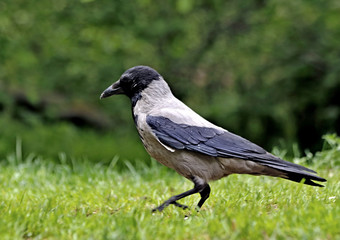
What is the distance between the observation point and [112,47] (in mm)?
10594

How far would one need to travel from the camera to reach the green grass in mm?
3186

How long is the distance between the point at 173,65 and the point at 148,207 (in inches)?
331

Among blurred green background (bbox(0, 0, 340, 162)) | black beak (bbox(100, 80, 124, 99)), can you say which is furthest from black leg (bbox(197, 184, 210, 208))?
blurred green background (bbox(0, 0, 340, 162))

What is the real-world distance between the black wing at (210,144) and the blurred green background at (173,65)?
15.7 ft

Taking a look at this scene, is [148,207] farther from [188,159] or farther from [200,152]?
[200,152]

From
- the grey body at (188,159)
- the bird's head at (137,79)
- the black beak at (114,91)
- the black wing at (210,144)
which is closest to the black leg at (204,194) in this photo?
the grey body at (188,159)

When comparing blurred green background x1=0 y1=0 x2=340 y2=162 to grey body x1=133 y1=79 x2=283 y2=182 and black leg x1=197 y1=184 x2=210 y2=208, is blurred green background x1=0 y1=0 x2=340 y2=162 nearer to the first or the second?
grey body x1=133 y1=79 x2=283 y2=182

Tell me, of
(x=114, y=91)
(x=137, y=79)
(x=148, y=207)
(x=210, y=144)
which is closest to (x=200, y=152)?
(x=210, y=144)

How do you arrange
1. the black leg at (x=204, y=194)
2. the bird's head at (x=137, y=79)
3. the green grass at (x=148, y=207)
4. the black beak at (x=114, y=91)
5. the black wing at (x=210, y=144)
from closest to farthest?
the green grass at (x=148, y=207) < the black wing at (x=210, y=144) < the black leg at (x=204, y=194) < the bird's head at (x=137, y=79) < the black beak at (x=114, y=91)

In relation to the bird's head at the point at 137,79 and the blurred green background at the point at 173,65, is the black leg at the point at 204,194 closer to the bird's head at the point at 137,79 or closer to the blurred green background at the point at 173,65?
the bird's head at the point at 137,79

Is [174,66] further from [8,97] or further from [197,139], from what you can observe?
[197,139]

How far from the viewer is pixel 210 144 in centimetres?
411

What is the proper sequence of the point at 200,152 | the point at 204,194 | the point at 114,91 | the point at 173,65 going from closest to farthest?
1. the point at 200,152
2. the point at 204,194
3. the point at 114,91
4. the point at 173,65

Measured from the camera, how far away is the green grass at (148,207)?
10.5 feet
